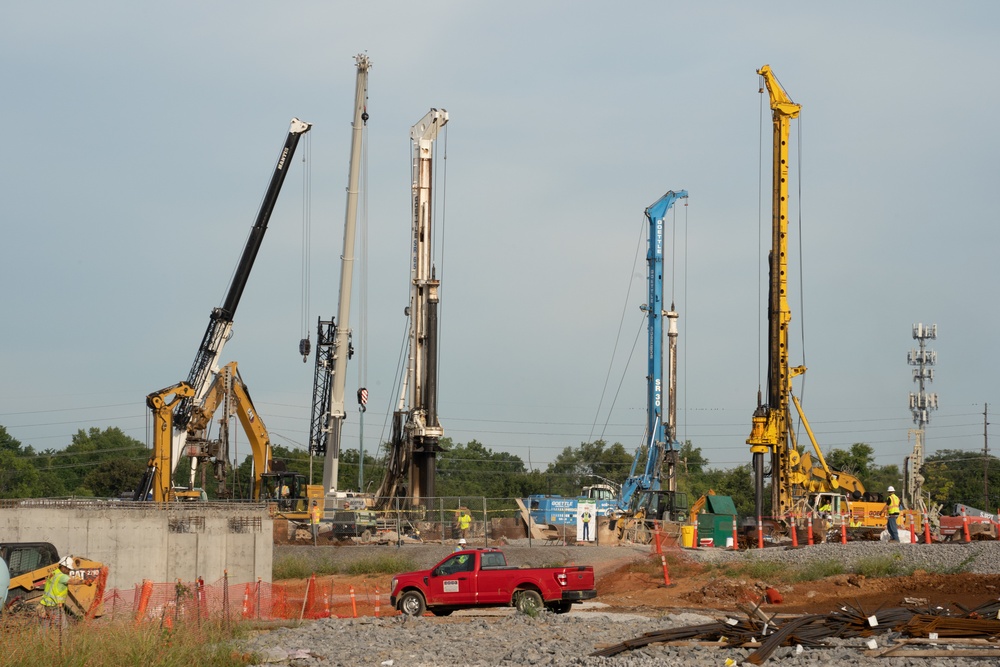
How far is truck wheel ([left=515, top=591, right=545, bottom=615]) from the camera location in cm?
2431

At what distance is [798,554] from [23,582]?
2082cm

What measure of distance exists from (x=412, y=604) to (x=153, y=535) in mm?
10049

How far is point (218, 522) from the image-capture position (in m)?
33.9

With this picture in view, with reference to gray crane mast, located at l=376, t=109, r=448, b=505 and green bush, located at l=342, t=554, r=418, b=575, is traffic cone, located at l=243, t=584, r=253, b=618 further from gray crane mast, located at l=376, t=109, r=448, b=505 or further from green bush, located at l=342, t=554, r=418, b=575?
gray crane mast, located at l=376, t=109, r=448, b=505

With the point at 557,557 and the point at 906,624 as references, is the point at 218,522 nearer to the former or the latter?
the point at 557,557

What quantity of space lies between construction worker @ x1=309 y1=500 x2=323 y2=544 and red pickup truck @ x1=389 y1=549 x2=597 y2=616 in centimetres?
1724

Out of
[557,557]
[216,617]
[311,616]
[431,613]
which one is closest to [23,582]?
[216,617]

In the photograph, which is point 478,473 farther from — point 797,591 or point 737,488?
point 797,591

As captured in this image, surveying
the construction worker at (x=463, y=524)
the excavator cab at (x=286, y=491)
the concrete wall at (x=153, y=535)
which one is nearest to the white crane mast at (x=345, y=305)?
the excavator cab at (x=286, y=491)

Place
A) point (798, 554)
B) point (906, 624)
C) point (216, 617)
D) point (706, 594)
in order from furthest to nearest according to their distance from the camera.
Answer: point (798, 554) → point (706, 594) → point (216, 617) → point (906, 624)

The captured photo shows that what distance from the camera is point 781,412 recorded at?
158 feet

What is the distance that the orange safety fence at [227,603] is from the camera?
23.1m

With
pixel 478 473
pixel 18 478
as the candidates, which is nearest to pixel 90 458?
pixel 18 478

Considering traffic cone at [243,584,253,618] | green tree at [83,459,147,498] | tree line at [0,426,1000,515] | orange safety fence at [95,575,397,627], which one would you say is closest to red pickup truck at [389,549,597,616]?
orange safety fence at [95,575,397,627]
